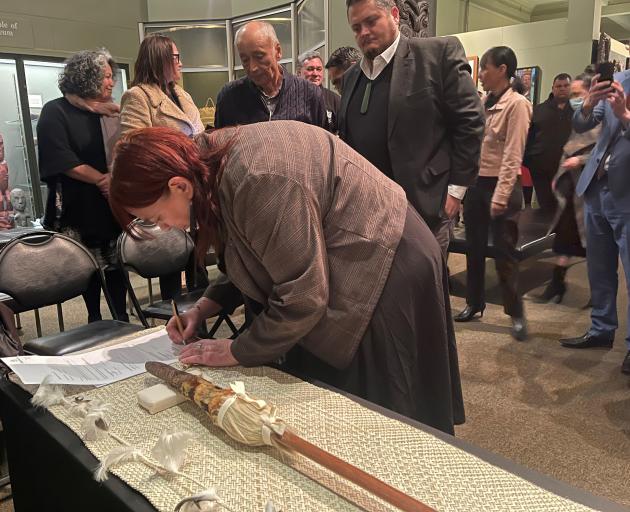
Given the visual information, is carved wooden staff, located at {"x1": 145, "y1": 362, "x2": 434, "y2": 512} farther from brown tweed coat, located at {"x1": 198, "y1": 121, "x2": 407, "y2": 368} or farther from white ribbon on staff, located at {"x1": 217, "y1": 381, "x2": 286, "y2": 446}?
brown tweed coat, located at {"x1": 198, "y1": 121, "x2": 407, "y2": 368}

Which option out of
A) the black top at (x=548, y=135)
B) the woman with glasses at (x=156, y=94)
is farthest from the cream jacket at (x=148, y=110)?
the black top at (x=548, y=135)

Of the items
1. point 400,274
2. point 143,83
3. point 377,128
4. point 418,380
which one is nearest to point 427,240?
point 400,274

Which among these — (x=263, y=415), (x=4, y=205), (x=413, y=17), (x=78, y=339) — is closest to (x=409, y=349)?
(x=263, y=415)

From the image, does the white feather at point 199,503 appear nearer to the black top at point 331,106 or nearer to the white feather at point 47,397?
the white feather at point 47,397

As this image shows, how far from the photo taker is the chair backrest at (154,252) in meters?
2.59

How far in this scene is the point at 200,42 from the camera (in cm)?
726

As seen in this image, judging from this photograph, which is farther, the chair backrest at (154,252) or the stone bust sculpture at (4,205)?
the stone bust sculpture at (4,205)

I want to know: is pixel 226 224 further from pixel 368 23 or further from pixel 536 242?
pixel 536 242

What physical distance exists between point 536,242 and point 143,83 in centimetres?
278

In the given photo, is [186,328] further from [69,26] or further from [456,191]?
[69,26]

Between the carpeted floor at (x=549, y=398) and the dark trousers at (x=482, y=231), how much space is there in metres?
0.20

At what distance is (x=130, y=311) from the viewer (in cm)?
367

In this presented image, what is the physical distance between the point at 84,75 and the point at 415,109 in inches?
63.9

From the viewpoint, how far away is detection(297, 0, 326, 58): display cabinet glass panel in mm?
4969
